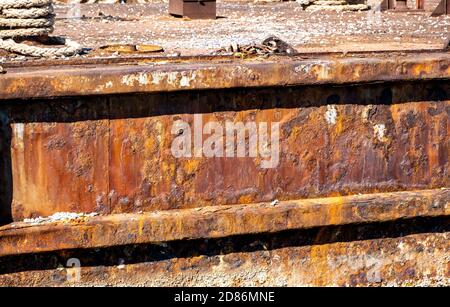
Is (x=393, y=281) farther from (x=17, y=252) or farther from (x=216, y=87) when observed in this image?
(x=17, y=252)

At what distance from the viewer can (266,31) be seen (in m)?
7.25

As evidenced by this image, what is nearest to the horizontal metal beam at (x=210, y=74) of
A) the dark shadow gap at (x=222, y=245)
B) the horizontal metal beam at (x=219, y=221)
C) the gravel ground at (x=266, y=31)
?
the horizontal metal beam at (x=219, y=221)

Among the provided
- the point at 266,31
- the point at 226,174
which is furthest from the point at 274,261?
the point at 266,31

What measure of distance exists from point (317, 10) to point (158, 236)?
6.87 metres

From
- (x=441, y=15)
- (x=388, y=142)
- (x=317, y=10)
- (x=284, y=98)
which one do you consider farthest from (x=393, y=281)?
(x=317, y=10)

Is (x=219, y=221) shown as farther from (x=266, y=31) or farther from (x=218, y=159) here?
(x=266, y=31)

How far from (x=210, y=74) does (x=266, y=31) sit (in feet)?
12.4

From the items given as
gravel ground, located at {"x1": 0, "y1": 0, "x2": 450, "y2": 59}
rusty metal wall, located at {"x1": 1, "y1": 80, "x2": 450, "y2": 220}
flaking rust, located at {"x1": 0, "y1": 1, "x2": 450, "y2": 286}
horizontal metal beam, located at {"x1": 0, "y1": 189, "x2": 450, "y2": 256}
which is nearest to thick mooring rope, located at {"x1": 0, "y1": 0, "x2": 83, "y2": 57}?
gravel ground, located at {"x1": 0, "y1": 0, "x2": 450, "y2": 59}

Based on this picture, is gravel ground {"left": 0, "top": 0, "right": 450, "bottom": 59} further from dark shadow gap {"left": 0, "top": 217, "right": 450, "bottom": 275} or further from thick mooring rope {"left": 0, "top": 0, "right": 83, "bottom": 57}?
dark shadow gap {"left": 0, "top": 217, "right": 450, "bottom": 275}

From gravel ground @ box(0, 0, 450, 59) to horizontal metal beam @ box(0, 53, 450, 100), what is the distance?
1283mm

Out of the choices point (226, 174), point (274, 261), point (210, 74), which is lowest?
point (274, 261)

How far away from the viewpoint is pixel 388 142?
3840mm

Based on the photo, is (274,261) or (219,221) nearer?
(219,221)

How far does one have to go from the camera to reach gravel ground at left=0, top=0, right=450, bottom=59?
548cm
